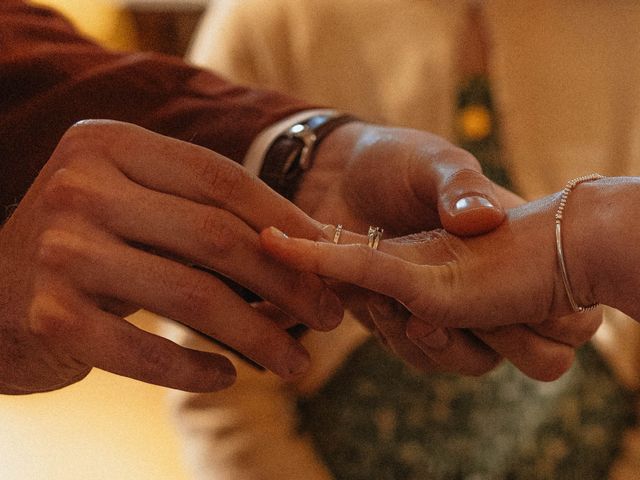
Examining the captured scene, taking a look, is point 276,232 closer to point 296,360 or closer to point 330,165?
point 296,360

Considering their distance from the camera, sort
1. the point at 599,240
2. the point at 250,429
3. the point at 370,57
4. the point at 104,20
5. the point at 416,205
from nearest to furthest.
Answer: the point at 599,240 < the point at 416,205 < the point at 250,429 < the point at 370,57 < the point at 104,20

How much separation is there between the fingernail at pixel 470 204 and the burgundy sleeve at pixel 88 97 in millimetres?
258

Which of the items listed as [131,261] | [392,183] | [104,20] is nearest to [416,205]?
[392,183]

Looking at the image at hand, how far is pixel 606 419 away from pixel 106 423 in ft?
3.60

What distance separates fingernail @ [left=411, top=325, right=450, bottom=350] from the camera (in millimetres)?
640

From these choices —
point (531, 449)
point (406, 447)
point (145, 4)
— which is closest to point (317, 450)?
point (406, 447)

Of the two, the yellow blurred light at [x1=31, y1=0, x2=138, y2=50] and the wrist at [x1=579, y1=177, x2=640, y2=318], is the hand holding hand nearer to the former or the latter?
the wrist at [x1=579, y1=177, x2=640, y2=318]

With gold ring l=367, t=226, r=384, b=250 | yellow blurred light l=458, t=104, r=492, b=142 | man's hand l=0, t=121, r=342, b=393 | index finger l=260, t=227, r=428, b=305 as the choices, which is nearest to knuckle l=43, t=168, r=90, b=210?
man's hand l=0, t=121, r=342, b=393

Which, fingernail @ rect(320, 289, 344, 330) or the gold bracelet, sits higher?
the gold bracelet

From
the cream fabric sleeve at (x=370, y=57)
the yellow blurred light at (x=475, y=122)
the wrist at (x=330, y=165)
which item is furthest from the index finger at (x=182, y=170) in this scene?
the yellow blurred light at (x=475, y=122)

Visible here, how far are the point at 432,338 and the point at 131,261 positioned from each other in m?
0.31

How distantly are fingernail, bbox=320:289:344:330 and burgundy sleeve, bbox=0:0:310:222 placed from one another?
0.22 metres

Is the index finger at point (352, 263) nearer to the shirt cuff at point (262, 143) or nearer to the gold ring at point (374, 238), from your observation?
the gold ring at point (374, 238)

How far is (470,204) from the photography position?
60cm
